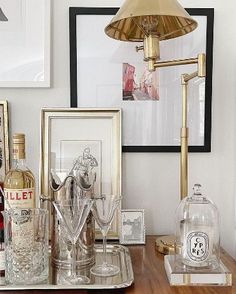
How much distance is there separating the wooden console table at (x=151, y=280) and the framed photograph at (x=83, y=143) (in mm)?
215

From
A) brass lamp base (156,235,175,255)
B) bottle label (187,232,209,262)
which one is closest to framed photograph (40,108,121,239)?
brass lamp base (156,235,175,255)

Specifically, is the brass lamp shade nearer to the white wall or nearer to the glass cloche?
the white wall

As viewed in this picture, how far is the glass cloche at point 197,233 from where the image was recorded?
0.87 m

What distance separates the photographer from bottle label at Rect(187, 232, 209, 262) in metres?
0.87

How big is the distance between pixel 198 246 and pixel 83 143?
1.52 ft

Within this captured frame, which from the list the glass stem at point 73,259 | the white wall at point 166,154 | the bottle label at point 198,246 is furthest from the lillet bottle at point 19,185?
Result: the bottle label at point 198,246

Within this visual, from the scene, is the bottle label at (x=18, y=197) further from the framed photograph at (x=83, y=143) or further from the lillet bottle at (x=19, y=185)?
the framed photograph at (x=83, y=143)

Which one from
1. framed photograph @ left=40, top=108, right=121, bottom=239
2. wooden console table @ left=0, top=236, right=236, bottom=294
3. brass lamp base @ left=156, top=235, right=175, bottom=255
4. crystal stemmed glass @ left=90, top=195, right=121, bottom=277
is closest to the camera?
wooden console table @ left=0, top=236, right=236, bottom=294

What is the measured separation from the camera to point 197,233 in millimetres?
872

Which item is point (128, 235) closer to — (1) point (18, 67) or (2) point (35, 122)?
(2) point (35, 122)

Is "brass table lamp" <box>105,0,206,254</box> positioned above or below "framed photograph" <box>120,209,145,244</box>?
above

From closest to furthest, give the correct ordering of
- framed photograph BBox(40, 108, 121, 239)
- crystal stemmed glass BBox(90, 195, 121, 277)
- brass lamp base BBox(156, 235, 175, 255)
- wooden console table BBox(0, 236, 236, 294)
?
wooden console table BBox(0, 236, 236, 294)
crystal stemmed glass BBox(90, 195, 121, 277)
brass lamp base BBox(156, 235, 175, 255)
framed photograph BBox(40, 108, 121, 239)

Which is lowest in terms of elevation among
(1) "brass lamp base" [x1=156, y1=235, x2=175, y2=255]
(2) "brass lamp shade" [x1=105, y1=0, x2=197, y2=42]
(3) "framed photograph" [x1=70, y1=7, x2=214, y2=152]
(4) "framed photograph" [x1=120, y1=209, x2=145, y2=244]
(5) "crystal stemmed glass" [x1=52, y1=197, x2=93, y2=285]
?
(1) "brass lamp base" [x1=156, y1=235, x2=175, y2=255]

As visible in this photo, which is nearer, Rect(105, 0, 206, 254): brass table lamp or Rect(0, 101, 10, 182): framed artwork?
Rect(105, 0, 206, 254): brass table lamp
